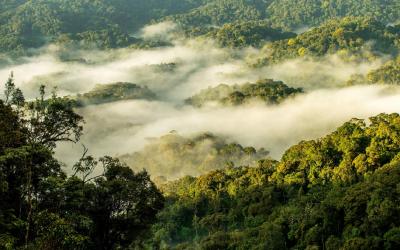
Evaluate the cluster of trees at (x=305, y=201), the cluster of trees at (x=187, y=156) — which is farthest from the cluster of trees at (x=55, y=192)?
the cluster of trees at (x=187, y=156)

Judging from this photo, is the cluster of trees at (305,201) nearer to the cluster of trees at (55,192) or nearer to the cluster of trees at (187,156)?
the cluster of trees at (55,192)

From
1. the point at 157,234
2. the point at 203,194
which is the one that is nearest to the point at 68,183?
the point at 157,234

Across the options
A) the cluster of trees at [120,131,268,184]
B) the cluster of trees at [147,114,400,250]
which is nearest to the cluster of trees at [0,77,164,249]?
the cluster of trees at [147,114,400,250]

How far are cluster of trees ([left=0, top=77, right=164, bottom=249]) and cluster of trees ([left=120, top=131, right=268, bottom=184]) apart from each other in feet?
373

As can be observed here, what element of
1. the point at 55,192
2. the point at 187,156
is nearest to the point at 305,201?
the point at 55,192

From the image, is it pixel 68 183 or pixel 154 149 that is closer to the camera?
pixel 68 183

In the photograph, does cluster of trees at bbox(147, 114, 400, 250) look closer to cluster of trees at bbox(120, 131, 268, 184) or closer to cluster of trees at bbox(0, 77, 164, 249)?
cluster of trees at bbox(0, 77, 164, 249)

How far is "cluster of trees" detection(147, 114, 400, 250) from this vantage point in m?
60.7

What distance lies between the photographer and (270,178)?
94.2 m

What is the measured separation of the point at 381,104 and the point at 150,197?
583ft

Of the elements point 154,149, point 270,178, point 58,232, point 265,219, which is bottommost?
point 58,232

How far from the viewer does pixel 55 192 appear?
28.8 meters

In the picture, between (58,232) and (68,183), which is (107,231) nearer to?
(68,183)

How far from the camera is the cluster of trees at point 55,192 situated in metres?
24.0
